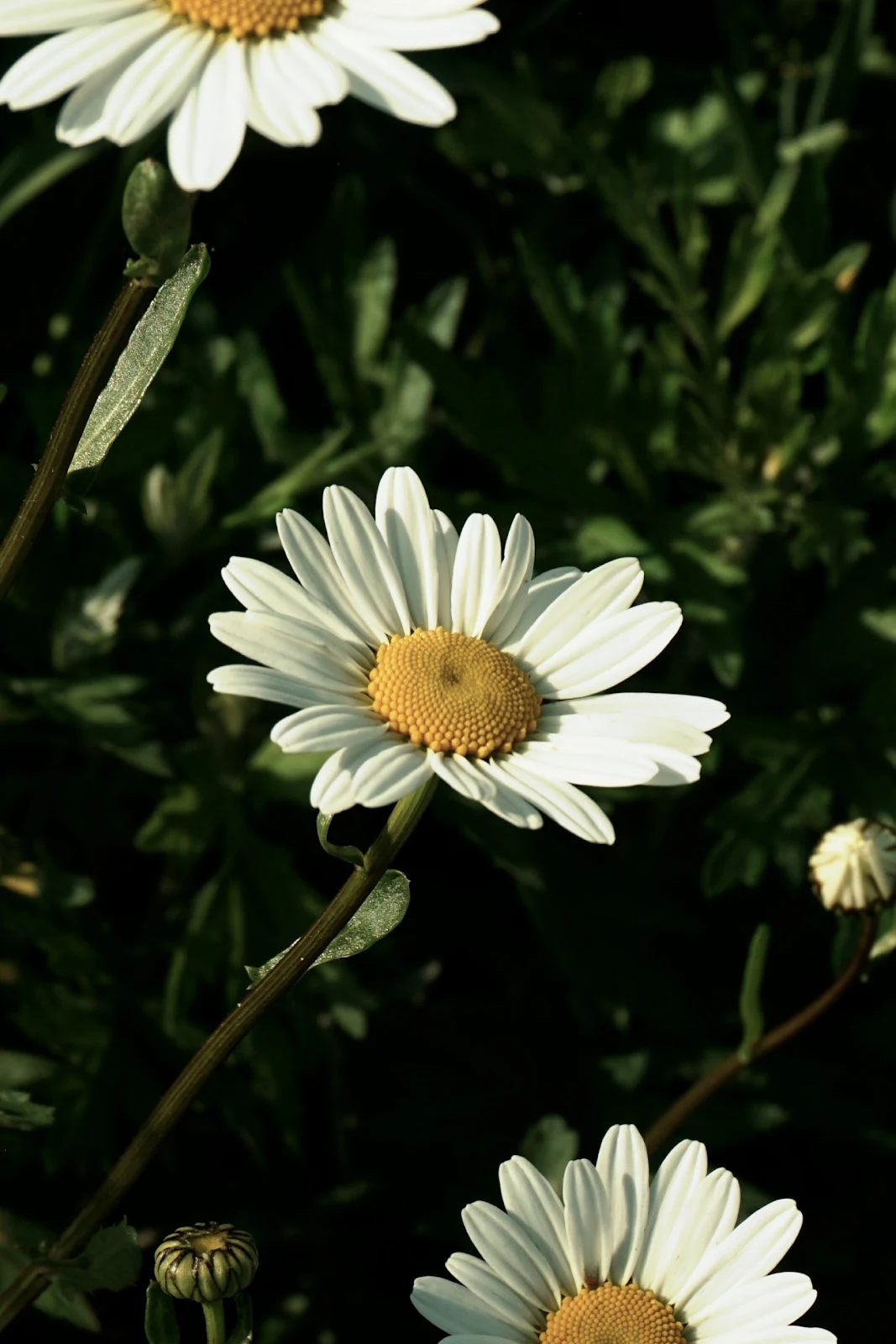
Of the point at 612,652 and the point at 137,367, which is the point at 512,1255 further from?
the point at 137,367

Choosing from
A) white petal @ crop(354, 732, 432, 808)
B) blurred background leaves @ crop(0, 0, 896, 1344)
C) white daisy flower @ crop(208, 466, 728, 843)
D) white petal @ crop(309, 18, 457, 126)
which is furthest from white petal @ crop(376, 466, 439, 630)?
blurred background leaves @ crop(0, 0, 896, 1344)

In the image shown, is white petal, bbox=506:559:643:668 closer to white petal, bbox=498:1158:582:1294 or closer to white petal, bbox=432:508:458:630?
white petal, bbox=432:508:458:630

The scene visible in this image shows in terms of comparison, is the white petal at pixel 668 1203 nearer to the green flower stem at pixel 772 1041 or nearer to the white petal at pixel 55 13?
the green flower stem at pixel 772 1041

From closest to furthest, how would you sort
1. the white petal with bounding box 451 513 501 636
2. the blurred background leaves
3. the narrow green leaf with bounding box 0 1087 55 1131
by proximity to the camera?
the narrow green leaf with bounding box 0 1087 55 1131 → the white petal with bounding box 451 513 501 636 → the blurred background leaves

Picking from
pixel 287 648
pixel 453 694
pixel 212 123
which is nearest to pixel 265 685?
pixel 287 648

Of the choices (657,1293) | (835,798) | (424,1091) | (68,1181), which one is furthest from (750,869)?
(68,1181)

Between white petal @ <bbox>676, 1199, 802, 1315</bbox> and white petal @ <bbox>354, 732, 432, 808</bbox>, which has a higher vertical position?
white petal @ <bbox>354, 732, 432, 808</bbox>
